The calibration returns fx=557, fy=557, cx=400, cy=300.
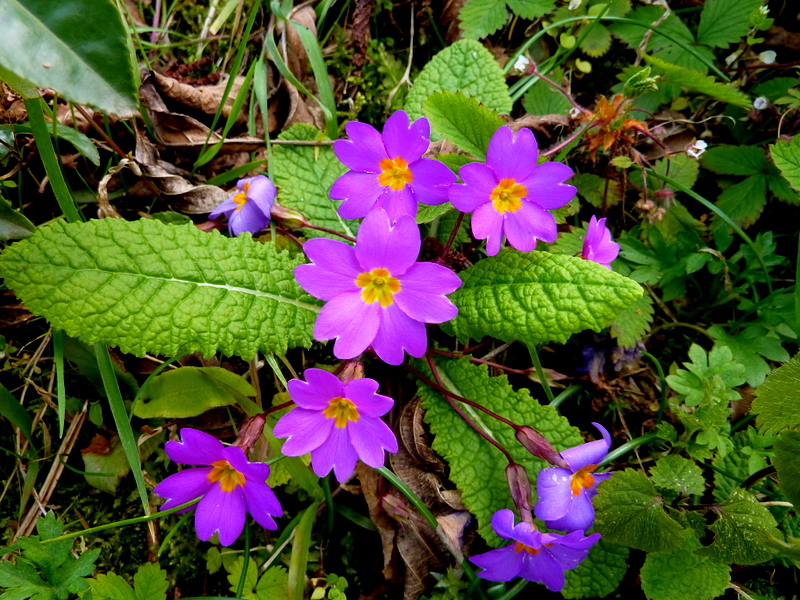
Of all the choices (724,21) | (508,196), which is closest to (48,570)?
(508,196)

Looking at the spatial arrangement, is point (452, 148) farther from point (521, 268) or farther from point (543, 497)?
point (543, 497)

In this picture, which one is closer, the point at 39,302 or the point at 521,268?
the point at 39,302

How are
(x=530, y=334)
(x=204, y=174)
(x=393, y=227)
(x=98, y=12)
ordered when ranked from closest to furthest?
1. (x=98, y=12)
2. (x=393, y=227)
3. (x=530, y=334)
4. (x=204, y=174)

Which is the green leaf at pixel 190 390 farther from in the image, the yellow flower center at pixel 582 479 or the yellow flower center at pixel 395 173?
the yellow flower center at pixel 582 479

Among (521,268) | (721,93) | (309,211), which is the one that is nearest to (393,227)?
(521,268)

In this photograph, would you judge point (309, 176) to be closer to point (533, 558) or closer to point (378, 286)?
point (378, 286)

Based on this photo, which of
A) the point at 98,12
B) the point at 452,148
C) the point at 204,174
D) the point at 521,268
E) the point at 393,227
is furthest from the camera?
the point at 204,174
